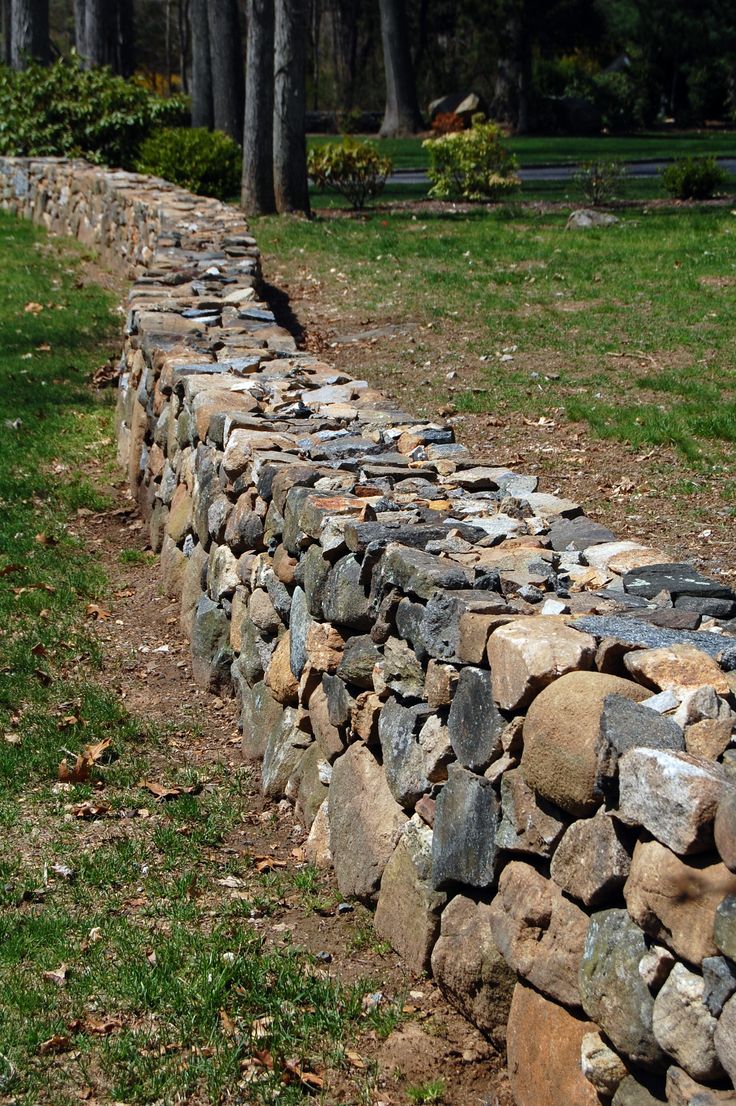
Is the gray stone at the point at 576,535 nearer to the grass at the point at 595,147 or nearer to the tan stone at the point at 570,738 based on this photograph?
the tan stone at the point at 570,738

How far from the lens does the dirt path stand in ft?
10.4

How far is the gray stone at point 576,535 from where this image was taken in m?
4.14

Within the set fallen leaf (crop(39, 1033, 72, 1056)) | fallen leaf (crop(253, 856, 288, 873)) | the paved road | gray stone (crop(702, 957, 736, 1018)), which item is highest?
the paved road

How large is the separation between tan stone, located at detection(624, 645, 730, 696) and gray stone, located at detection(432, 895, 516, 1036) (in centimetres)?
81

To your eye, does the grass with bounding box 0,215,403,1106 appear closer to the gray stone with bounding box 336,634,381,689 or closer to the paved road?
the gray stone with bounding box 336,634,381,689

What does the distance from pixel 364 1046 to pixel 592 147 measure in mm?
29106

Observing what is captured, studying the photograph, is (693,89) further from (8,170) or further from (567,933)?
(567,933)

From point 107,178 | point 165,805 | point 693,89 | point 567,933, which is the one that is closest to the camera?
point 567,933

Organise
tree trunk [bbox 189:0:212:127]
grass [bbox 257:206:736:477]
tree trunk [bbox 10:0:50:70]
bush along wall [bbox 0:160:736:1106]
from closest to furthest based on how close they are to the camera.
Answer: bush along wall [bbox 0:160:736:1106] → grass [bbox 257:206:736:477] → tree trunk [bbox 10:0:50:70] → tree trunk [bbox 189:0:212:127]

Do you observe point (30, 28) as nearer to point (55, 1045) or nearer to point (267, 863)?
point (267, 863)

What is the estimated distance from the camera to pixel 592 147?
29.8 metres

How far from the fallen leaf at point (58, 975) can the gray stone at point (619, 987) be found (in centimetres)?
158

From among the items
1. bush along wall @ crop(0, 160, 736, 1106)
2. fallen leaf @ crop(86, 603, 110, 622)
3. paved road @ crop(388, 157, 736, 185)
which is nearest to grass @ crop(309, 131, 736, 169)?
paved road @ crop(388, 157, 736, 185)

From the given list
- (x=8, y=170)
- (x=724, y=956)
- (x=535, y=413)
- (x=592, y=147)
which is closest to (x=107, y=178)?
(x=8, y=170)
